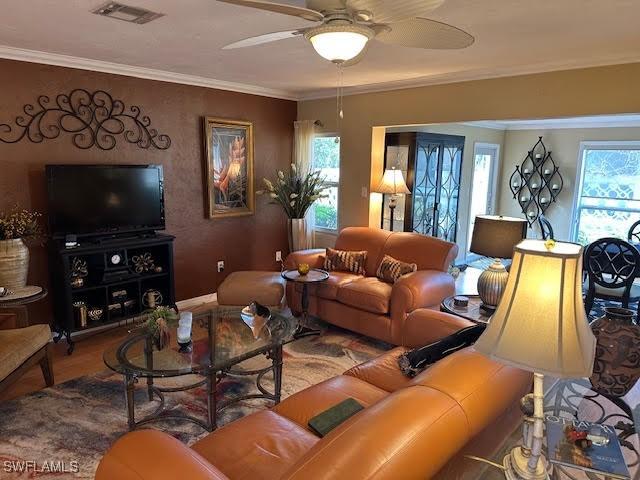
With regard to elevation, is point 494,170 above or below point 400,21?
below

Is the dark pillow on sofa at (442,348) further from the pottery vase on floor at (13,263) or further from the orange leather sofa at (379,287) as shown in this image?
the pottery vase on floor at (13,263)

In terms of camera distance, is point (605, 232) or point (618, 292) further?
point (605, 232)

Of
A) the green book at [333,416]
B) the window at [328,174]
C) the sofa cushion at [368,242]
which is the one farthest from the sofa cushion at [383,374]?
the window at [328,174]

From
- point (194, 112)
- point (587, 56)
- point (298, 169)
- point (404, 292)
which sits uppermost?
point (587, 56)

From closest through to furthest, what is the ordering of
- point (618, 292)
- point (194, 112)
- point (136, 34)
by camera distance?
point (136, 34) < point (618, 292) < point (194, 112)

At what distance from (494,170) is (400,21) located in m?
6.50

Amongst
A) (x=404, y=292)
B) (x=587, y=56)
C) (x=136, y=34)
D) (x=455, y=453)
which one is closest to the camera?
(x=455, y=453)

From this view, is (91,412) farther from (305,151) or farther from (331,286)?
(305,151)

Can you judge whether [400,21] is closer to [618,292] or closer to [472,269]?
[618,292]

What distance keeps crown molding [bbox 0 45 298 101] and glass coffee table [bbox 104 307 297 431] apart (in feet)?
8.13

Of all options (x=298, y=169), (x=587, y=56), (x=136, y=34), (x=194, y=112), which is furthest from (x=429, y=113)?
(x=136, y=34)

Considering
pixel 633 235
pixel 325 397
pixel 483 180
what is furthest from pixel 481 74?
pixel 483 180

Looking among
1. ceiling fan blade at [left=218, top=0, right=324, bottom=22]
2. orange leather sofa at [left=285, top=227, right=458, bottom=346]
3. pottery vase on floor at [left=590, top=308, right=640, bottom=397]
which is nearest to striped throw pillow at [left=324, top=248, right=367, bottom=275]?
orange leather sofa at [left=285, top=227, right=458, bottom=346]

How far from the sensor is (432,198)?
6.09 m
